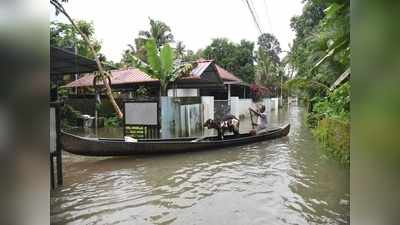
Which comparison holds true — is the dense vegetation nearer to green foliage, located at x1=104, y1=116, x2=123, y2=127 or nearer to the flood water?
the flood water

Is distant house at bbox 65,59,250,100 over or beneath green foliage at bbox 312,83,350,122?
over

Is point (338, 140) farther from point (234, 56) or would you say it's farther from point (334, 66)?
point (234, 56)

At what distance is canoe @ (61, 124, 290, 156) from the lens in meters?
7.21

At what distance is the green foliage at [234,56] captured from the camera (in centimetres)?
2856

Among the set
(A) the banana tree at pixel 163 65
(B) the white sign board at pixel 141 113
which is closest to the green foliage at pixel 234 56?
(A) the banana tree at pixel 163 65

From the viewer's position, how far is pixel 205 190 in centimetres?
579

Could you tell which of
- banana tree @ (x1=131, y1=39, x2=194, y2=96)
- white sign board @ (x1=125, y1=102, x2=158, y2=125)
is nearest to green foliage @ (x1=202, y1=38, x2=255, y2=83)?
banana tree @ (x1=131, y1=39, x2=194, y2=96)

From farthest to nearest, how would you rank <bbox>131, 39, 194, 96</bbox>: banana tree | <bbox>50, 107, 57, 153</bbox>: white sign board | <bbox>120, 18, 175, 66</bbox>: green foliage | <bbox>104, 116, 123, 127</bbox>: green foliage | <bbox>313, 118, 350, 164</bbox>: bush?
<bbox>120, 18, 175, 66</bbox>: green foliage
<bbox>104, 116, 123, 127</bbox>: green foliage
<bbox>131, 39, 194, 96</bbox>: banana tree
<bbox>313, 118, 350, 164</bbox>: bush
<bbox>50, 107, 57, 153</bbox>: white sign board

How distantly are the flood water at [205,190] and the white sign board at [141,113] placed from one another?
212 centimetres

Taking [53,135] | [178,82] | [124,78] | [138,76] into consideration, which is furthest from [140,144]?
[124,78]

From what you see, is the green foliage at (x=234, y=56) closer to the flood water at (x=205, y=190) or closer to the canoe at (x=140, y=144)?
the canoe at (x=140, y=144)

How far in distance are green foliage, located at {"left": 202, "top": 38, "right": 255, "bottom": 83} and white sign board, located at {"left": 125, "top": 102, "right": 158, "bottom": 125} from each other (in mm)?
18686

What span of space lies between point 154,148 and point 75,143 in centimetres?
203
